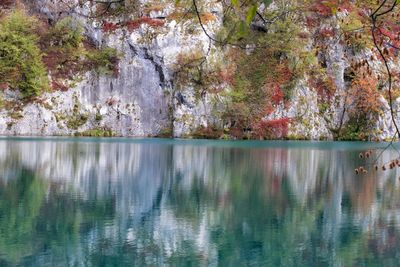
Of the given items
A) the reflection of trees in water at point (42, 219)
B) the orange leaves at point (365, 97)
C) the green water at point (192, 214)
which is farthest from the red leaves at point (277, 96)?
the reflection of trees in water at point (42, 219)

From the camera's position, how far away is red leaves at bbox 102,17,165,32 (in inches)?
1970

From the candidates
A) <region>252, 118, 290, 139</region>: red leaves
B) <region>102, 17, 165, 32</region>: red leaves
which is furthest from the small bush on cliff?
<region>252, 118, 290, 139</region>: red leaves

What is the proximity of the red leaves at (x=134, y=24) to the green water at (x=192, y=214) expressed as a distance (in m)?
26.6

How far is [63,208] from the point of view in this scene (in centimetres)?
1416

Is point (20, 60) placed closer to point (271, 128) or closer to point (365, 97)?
point (271, 128)

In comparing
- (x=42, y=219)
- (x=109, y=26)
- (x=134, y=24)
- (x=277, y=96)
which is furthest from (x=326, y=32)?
(x=42, y=219)

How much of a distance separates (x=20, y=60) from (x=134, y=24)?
36.2ft

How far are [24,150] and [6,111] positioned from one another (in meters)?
16.9

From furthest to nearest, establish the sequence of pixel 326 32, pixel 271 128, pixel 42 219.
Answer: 1. pixel 326 32
2. pixel 271 128
3. pixel 42 219

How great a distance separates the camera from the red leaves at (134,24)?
50.0 m

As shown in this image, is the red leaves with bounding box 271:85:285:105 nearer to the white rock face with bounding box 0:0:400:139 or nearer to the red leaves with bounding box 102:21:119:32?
the white rock face with bounding box 0:0:400:139

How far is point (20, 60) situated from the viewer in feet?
154

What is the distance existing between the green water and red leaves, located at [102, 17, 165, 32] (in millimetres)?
26623

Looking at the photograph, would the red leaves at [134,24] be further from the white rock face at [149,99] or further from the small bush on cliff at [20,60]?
the small bush on cliff at [20,60]
